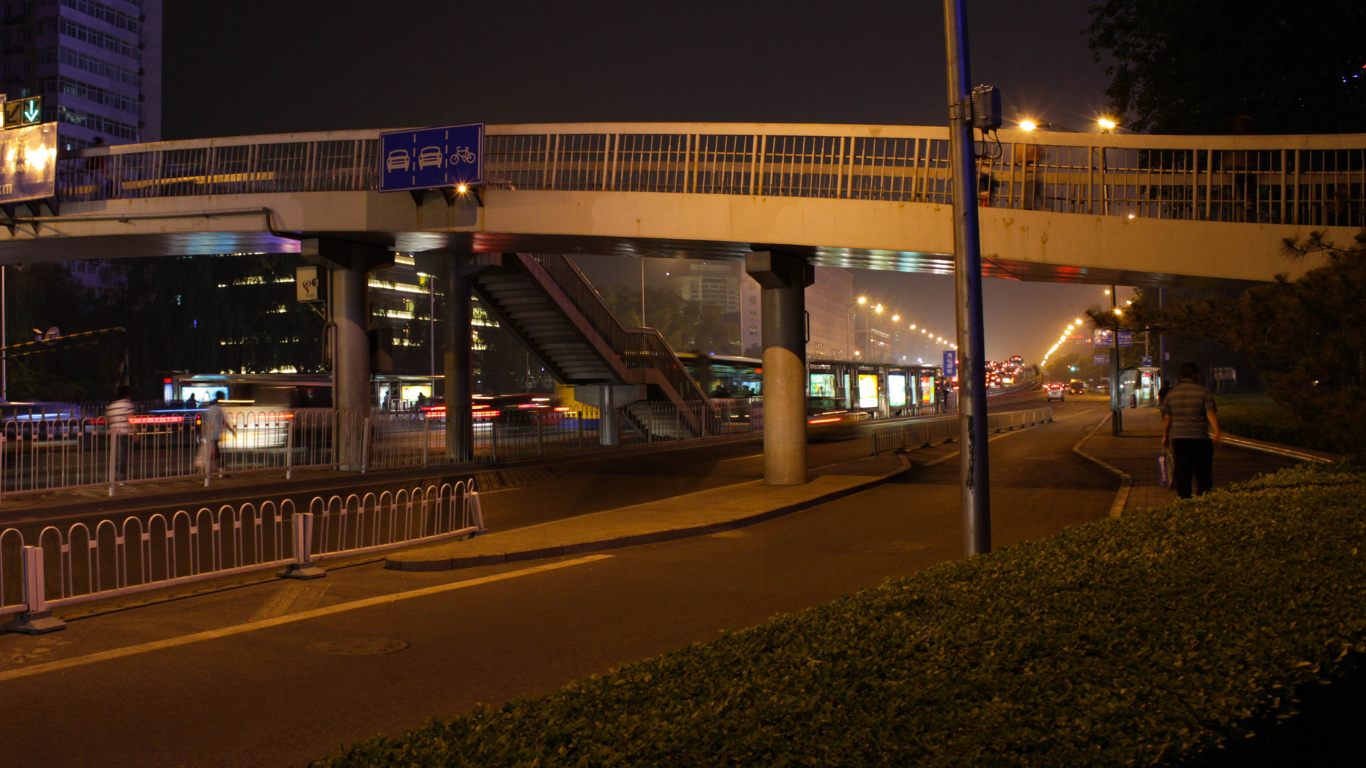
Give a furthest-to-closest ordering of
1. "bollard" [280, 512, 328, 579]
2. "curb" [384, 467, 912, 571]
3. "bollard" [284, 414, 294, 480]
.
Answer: "bollard" [284, 414, 294, 480]
"curb" [384, 467, 912, 571]
"bollard" [280, 512, 328, 579]

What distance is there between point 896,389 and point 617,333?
36568 mm

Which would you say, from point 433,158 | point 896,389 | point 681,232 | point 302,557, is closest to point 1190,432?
point 681,232

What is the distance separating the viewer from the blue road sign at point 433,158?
18.5 metres

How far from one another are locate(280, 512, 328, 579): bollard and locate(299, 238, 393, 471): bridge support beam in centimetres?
1224

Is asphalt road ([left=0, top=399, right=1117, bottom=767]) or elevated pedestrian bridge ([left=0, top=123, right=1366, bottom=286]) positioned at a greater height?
elevated pedestrian bridge ([left=0, top=123, right=1366, bottom=286])

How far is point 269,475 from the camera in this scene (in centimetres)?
2138

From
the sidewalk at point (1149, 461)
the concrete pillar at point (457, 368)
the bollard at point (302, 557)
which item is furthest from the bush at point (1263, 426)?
the concrete pillar at point (457, 368)

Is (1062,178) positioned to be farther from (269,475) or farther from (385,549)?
(269,475)

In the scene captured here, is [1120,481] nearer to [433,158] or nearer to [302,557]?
[433,158]

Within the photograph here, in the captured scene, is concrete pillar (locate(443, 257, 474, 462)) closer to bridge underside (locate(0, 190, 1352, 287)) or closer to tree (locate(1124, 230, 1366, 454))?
bridge underside (locate(0, 190, 1352, 287))

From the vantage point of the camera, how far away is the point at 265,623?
27.0 feet

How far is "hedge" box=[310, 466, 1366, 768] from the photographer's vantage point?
10.8 ft

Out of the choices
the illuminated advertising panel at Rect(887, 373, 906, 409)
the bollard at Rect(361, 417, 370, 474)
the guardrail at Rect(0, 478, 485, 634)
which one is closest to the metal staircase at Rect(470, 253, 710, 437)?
the bollard at Rect(361, 417, 370, 474)

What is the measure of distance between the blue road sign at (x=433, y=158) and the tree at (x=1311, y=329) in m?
12.4
